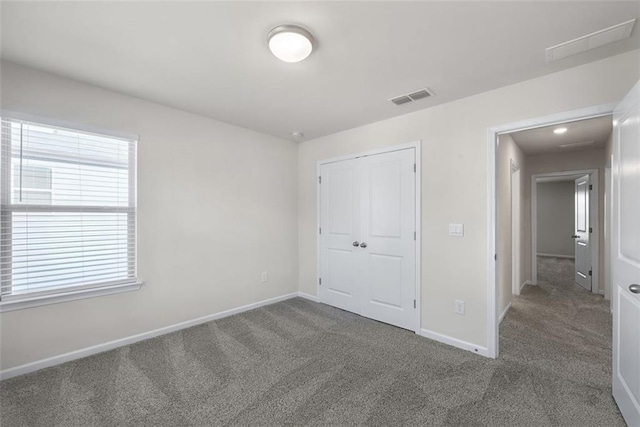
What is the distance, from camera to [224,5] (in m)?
1.58

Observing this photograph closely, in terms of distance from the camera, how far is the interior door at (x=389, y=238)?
3.16 metres

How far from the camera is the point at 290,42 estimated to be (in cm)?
178

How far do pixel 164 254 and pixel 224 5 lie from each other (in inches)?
97.9

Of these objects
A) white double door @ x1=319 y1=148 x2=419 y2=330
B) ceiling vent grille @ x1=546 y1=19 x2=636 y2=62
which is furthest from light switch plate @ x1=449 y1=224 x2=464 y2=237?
ceiling vent grille @ x1=546 y1=19 x2=636 y2=62

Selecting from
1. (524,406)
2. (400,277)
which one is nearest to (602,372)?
(524,406)

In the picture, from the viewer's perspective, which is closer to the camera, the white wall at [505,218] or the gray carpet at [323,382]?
the gray carpet at [323,382]

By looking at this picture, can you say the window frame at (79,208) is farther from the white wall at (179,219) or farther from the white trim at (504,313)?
the white trim at (504,313)

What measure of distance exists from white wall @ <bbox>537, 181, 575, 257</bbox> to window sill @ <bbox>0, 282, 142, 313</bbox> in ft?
34.8

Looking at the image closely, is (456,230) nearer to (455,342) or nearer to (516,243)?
(455,342)

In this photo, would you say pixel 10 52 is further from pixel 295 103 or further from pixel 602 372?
pixel 602 372

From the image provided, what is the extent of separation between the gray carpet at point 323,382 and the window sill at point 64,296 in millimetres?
556

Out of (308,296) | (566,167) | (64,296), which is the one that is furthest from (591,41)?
(64,296)

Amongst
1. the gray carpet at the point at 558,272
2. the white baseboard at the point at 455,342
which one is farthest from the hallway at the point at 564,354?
the gray carpet at the point at 558,272

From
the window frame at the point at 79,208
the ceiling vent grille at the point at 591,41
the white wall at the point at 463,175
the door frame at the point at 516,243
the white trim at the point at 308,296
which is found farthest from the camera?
the door frame at the point at 516,243
